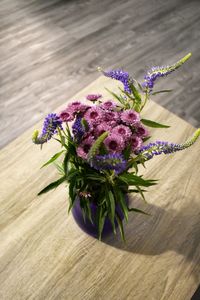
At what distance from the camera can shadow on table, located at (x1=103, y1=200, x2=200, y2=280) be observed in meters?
1.19

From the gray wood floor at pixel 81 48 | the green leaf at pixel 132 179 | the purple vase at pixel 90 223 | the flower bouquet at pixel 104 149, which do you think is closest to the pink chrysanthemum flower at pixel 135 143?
the flower bouquet at pixel 104 149

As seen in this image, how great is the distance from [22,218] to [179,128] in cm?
76

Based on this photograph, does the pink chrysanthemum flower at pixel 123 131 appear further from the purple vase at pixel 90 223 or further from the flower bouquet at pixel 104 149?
the purple vase at pixel 90 223

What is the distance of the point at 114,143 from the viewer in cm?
88

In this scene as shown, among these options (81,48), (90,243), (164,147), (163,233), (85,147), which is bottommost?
(163,233)

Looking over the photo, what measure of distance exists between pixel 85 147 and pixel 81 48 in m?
2.37

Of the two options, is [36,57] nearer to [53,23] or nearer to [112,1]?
[53,23]

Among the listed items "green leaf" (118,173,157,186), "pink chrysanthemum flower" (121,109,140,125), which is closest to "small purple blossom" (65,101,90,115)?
"pink chrysanthemum flower" (121,109,140,125)

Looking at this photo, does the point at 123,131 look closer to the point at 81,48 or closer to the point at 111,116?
the point at 111,116

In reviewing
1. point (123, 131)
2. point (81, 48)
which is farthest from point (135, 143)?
point (81, 48)

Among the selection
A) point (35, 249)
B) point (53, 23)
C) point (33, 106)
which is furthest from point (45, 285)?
point (53, 23)

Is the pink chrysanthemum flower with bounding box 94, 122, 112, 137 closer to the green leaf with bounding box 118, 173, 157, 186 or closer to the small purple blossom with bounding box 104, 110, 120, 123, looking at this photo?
the small purple blossom with bounding box 104, 110, 120, 123

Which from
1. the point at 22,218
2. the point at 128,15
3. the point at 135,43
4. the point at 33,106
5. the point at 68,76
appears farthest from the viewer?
the point at 128,15

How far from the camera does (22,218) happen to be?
A: 4.05 ft
